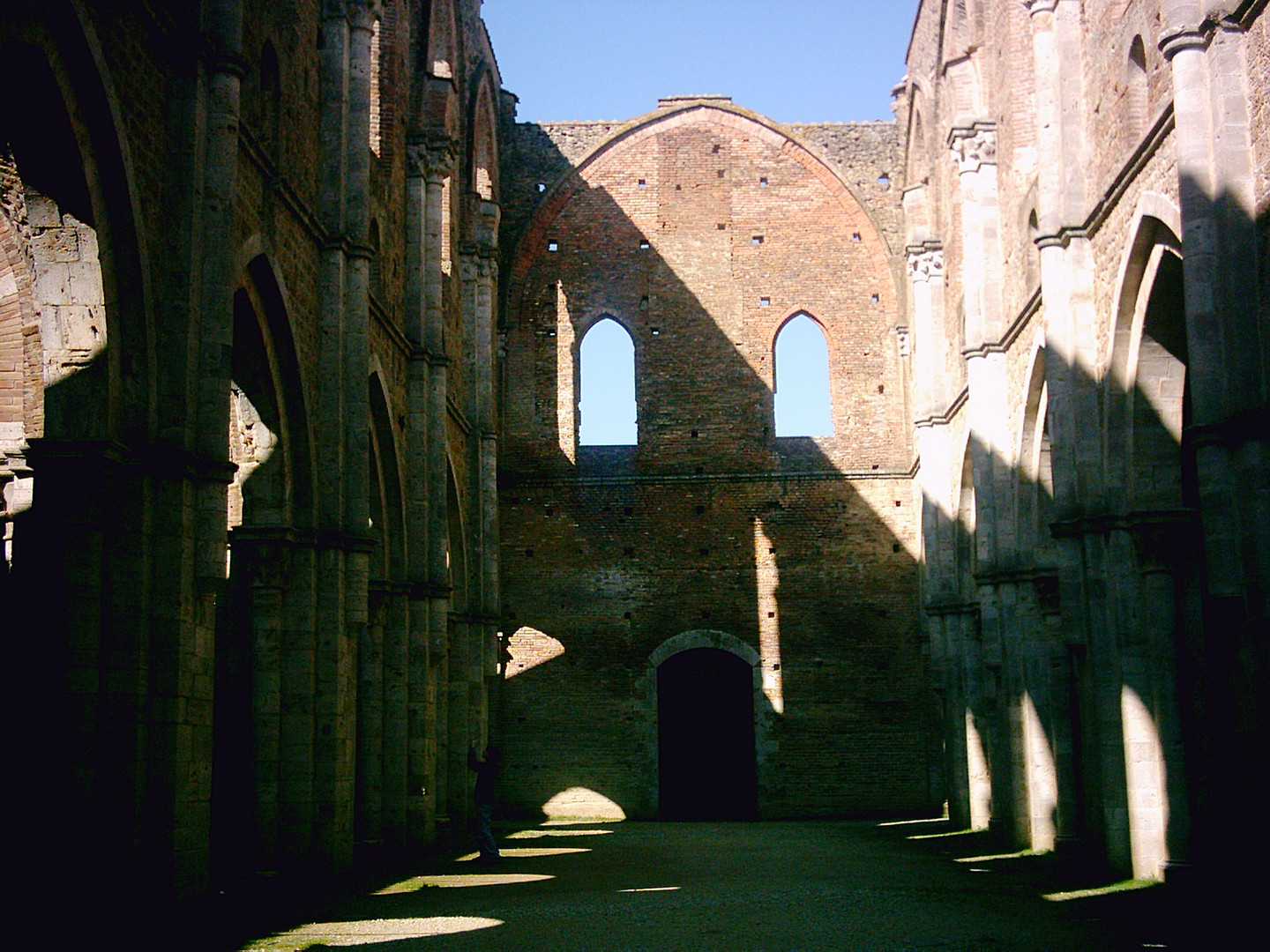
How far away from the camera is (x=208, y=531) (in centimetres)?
1078

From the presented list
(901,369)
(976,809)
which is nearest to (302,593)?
(976,809)

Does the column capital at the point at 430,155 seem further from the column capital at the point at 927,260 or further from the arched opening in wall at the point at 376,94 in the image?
the column capital at the point at 927,260

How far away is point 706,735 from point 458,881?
12.3 metres

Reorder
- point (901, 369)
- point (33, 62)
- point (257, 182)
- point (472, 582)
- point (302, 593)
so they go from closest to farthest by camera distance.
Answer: point (33, 62)
point (257, 182)
point (302, 593)
point (472, 582)
point (901, 369)

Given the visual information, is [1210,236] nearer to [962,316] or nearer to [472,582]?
[962,316]

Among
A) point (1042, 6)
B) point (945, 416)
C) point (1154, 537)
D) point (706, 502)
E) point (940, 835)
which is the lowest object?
point (940, 835)

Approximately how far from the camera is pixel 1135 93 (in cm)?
1400

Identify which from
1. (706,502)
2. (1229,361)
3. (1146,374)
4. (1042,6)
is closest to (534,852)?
(1146,374)

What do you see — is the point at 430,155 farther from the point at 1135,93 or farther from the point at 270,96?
the point at 1135,93

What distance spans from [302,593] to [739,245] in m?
15.2

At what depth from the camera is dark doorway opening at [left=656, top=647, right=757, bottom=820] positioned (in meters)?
26.3

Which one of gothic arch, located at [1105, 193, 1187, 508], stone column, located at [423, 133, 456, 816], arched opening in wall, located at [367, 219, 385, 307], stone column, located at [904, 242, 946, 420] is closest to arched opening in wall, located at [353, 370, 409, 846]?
stone column, located at [423, 133, 456, 816]

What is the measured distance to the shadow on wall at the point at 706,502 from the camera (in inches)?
1021

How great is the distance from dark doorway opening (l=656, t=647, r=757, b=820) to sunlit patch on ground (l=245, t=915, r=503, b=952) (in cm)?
1508
